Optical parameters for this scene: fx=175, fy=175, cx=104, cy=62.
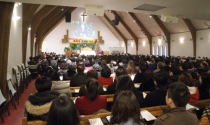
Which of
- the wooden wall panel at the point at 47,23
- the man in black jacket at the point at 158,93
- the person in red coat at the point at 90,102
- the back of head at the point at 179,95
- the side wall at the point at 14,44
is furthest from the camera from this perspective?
the wooden wall panel at the point at 47,23

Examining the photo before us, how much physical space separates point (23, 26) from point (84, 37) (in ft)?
49.1

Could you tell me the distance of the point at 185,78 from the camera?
10.8 feet

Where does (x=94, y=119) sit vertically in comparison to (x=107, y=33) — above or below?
below

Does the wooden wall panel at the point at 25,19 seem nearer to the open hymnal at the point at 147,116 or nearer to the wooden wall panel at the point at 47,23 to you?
the wooden wall panel at the point at 47,23

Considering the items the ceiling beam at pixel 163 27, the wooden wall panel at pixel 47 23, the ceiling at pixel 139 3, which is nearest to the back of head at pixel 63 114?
the ceiling at pixel 139 3

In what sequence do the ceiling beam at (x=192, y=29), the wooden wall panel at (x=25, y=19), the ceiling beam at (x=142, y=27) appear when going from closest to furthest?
1. the wooden wall panel at (x=25, y=19)
2. the ceiling beam at (x=192, y=29)
3. the ceiling beam at (x=142, y=27)

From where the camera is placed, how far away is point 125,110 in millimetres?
1608

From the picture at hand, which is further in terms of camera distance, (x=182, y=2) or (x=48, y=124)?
(x=182, y=2)

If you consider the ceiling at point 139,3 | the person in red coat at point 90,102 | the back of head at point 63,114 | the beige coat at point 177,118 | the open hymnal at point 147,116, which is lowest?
the open hymnal at point 147,116

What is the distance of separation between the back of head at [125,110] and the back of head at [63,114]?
1.21ft

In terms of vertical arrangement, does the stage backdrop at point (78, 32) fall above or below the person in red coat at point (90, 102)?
above

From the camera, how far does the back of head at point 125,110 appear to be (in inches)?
63.2

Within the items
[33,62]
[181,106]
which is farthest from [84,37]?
[181,106]

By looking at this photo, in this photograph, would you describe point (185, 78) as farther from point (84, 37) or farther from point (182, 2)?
point (84, 37)
